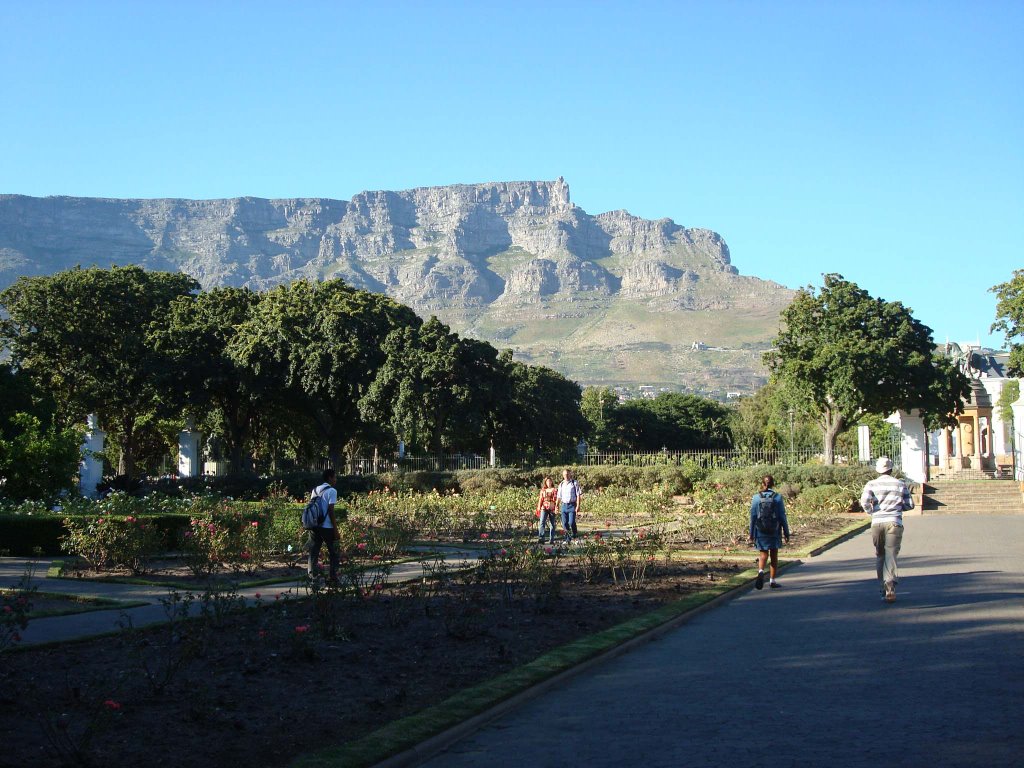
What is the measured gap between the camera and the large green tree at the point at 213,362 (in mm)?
40188

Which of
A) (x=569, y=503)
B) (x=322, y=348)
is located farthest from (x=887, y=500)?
(x=322, y=348)

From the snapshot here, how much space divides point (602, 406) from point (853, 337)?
50.9 meters

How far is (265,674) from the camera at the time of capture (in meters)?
7.26

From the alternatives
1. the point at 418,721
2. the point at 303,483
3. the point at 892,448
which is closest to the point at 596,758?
the point at 418,721

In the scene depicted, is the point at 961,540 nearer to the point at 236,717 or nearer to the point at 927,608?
the point at 927,608

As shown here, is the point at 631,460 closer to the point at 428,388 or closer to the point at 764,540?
the point at 428,388

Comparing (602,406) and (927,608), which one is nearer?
(927,608)

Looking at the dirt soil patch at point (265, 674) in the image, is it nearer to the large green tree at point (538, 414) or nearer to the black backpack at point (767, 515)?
the black backpack at point (767, 515)

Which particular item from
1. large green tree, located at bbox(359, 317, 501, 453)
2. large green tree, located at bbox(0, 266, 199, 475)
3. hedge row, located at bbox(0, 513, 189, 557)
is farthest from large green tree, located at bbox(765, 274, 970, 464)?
hedge row, located at bbox(0, 513, 189, 557)

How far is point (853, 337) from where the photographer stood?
37125 millimetres

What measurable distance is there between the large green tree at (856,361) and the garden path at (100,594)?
23256 millimetres

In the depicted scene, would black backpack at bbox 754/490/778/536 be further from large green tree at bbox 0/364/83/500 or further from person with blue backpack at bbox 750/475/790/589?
large green tree at bbox 0/364/83/500

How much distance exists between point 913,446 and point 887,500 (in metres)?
27.3

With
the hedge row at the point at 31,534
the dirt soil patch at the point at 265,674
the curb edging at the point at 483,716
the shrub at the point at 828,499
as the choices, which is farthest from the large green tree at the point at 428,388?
the curb edging at the point at 483,716
